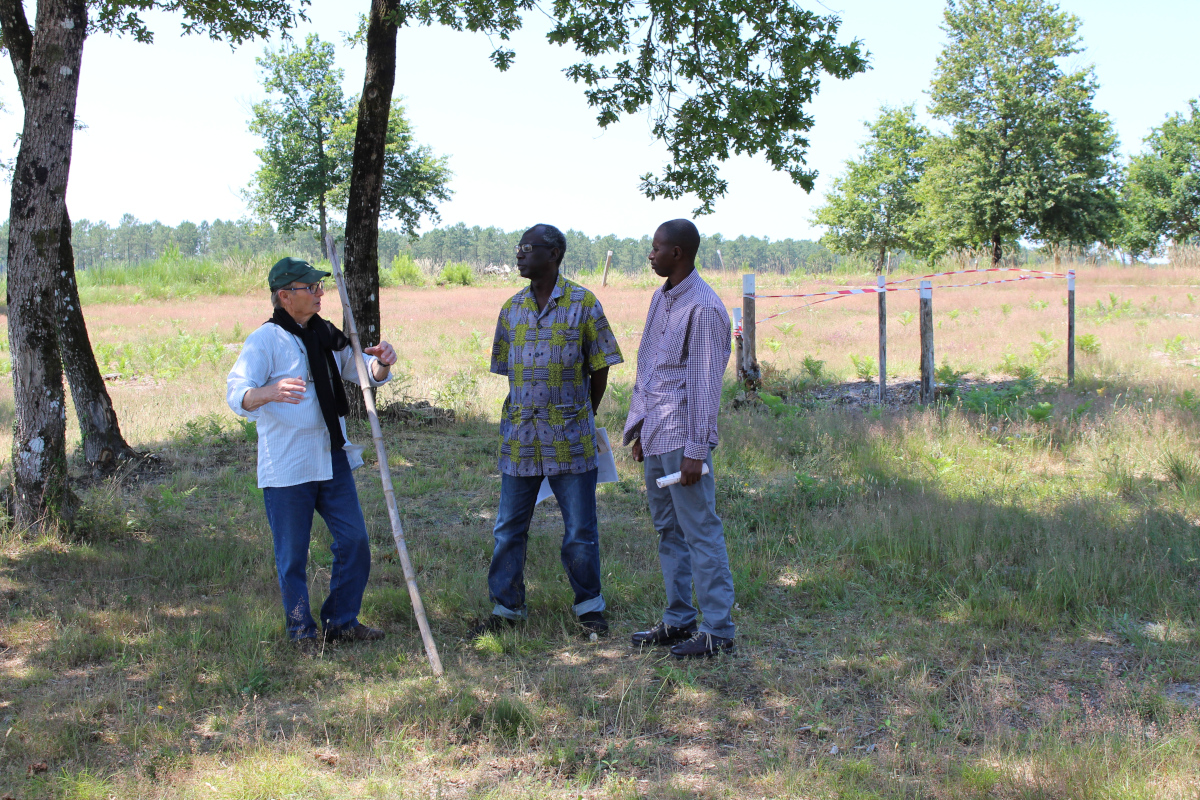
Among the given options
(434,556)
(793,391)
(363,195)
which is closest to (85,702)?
(434,556)

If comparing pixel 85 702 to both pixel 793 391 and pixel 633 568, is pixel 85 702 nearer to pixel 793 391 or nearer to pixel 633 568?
pixel 633 568

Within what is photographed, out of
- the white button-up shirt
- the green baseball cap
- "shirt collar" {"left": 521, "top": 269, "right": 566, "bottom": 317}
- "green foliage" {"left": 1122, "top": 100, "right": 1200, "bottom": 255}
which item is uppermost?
"green foliage" {"left": 1122, "top": 100, "right": 1200, "bottom": 255}

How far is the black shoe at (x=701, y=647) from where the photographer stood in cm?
425

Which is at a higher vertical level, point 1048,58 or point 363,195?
point 1048,58

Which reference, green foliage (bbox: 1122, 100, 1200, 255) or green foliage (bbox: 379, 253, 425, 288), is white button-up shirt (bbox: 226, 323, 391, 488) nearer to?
green foliage (bbox: 379, 253, 425, 288)

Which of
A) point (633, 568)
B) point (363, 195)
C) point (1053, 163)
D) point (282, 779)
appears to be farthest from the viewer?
point (1053, 163)

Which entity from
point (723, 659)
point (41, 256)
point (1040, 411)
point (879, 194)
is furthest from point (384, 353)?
point (879, 194)

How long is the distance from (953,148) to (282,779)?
1763 inches

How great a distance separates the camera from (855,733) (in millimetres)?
3541

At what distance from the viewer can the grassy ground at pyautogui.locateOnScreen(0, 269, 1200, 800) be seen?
324cm

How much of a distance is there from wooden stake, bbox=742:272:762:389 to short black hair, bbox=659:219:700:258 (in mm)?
5856

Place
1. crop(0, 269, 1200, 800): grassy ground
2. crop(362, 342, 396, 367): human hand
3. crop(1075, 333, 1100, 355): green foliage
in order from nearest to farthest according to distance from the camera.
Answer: crop(0, 269, 1200, 800): grassy ground → crop(362, 342, 396, 367): human hand → crop(1075, 333, 1100, 355): green foliage

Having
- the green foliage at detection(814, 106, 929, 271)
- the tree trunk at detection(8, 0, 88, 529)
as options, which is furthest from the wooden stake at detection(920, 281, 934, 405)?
the green foliage at detection(814, 106, 929, 271)

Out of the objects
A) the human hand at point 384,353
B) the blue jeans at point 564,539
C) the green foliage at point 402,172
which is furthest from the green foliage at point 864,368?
the green foliage at point 402,172
